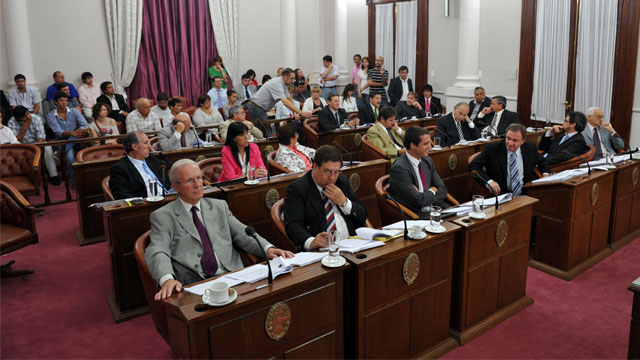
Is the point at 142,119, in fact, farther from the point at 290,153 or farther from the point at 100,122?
the point at 290,153

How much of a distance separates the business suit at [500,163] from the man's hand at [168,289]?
10.7 feet

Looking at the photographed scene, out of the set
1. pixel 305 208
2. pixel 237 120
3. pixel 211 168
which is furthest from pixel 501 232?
pixel 237 120

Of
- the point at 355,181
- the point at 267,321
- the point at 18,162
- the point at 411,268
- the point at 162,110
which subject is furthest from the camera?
the point at 162,110

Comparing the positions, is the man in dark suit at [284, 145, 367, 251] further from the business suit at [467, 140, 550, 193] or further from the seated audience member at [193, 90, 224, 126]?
the seated audience member at [193, 90, 224, 126]

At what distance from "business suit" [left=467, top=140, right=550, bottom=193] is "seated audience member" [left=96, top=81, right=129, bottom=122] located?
20.2ft

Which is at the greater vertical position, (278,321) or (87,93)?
(87,93)

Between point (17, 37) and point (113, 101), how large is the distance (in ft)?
5.78

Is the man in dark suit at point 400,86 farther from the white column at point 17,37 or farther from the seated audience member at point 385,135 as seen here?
the white column at point 17,37

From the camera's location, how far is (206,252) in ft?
9.36

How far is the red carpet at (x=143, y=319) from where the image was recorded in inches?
125

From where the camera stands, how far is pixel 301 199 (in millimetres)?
3172

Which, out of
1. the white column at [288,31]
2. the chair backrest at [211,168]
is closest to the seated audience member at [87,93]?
the white column at [288,31]

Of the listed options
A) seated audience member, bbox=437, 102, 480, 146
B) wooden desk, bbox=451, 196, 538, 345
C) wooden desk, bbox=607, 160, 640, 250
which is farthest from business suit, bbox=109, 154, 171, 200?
wooden desk, bbox=607, 160, 640, 250

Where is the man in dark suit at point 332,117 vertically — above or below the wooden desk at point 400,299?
above
